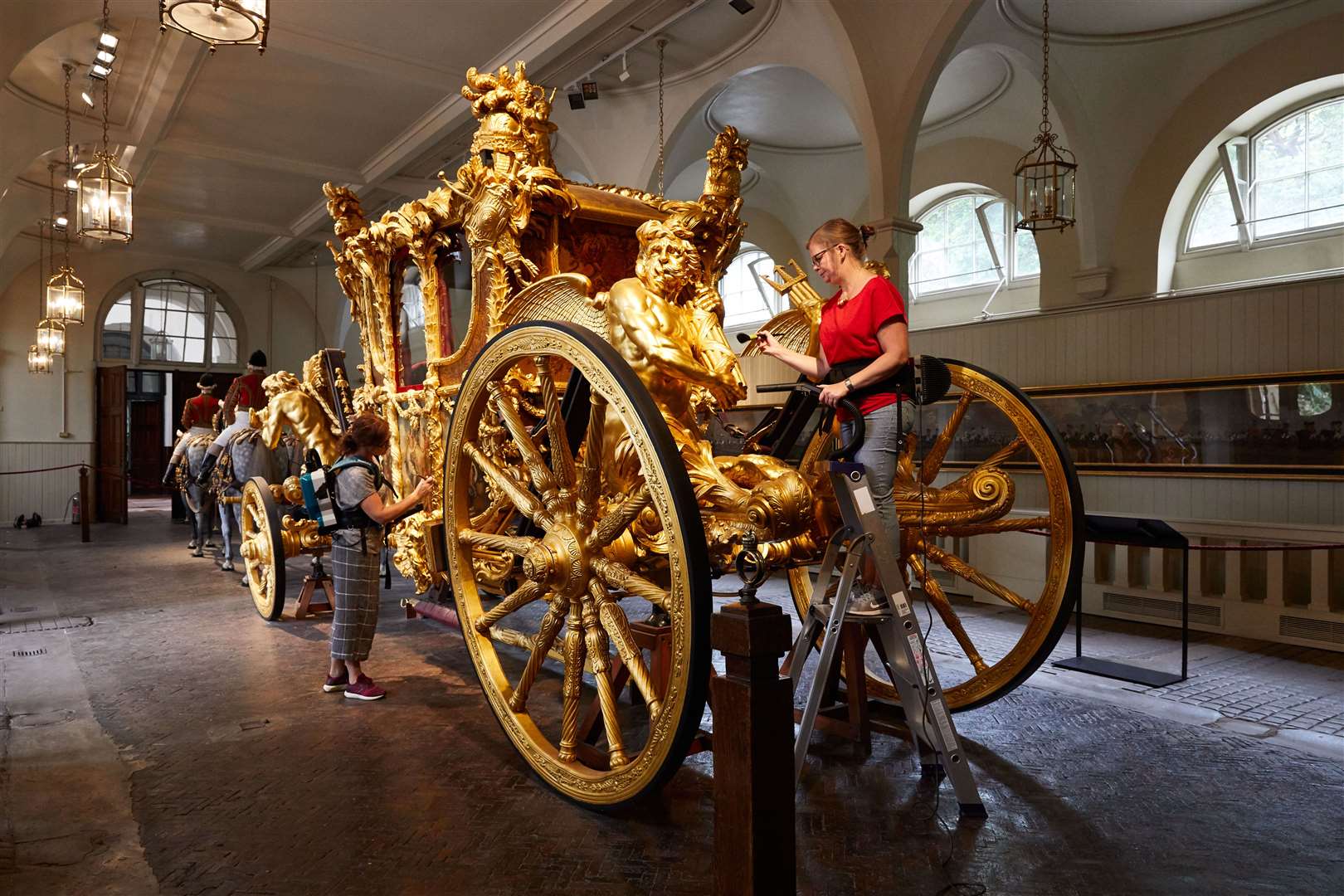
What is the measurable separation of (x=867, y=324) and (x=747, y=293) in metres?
10.4

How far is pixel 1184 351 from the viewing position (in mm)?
5848

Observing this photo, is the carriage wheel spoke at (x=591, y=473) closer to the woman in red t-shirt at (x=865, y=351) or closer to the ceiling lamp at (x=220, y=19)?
the woman in red t-shirt at (x=865, y=351)

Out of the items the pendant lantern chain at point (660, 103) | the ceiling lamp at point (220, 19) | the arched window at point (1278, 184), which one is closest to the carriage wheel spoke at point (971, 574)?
the ceiling lamp at point (220, 19)

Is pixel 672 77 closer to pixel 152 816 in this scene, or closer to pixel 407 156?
pixel 407 156

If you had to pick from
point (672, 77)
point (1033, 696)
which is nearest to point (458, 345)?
point (1033, 696)

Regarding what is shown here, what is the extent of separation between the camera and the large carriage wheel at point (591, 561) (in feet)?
6.81

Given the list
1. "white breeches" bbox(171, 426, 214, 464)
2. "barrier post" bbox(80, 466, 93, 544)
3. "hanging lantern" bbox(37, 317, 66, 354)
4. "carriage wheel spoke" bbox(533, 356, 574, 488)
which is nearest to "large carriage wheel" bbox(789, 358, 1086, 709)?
"carriage wheel spoke" bbox(533, 356, 574, 488)

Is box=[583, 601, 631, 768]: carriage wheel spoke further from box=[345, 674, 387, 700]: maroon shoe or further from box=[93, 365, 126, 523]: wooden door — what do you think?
box=[93, 365, 126, 523]: wooden door

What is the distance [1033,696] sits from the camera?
381 cm

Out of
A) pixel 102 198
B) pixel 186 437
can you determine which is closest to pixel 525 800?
pixel 102 198

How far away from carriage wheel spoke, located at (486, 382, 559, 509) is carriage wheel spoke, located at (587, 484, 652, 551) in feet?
0.84

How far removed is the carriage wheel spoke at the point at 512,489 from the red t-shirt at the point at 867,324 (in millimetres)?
1048

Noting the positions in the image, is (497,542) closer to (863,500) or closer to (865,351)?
(863,500)

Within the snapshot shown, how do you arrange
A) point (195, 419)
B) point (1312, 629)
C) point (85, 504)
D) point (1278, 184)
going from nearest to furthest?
point (1312, 629) → point (1278, 184) → point (195, 419) → point (85, 504)
